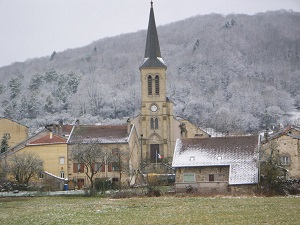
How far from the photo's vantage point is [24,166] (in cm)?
6375

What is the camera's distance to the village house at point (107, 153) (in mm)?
68875

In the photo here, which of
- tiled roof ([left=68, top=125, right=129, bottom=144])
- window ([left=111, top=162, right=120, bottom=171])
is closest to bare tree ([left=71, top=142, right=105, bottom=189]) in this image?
window ([left=111, top=162, right=120, bottom=171])

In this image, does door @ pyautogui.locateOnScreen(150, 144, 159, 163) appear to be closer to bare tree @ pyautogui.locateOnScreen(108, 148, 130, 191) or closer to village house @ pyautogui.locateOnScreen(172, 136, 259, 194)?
bare tree @ pyautogui.locateOnScreen(108, 148, 130, 191)

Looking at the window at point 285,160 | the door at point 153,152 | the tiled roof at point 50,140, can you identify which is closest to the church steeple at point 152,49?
the door at point 153,152

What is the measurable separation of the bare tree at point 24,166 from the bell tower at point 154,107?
2487cm

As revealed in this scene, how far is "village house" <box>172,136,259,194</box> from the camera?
2083 inches

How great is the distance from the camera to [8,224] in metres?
26.0

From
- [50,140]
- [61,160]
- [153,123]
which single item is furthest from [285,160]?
[153,123]

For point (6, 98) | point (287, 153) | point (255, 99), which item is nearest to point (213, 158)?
point (287, 153)

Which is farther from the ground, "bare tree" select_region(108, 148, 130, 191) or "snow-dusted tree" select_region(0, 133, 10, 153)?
"snow-dusted tree" select_region(0, 133, 10, 153)

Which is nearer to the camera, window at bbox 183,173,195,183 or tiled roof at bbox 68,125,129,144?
window at bbox 183,173,195,183

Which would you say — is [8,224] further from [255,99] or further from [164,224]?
[255,99]

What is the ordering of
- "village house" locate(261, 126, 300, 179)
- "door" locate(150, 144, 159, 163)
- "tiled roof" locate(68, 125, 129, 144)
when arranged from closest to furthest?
"village house" locate(261, 126, 300, 179) → "tiled roof" locate(68, 125, 129, 144) → "door" locate(150, 144, 159, 163)

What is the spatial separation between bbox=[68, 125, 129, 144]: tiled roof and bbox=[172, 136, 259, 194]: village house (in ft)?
45.6
